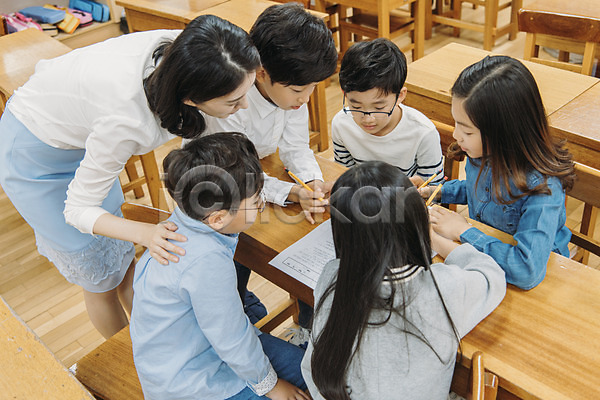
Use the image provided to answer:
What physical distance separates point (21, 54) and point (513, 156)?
2.44 meters

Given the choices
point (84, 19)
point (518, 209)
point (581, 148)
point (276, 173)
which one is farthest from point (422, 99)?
point (84, 19)

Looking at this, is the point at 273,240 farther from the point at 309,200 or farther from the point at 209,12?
the point at 209,12

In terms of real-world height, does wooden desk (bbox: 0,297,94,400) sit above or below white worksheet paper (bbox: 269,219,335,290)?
above

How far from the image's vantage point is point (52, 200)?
146 cm

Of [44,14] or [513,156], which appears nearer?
[513,156]

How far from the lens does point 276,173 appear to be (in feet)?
5.28

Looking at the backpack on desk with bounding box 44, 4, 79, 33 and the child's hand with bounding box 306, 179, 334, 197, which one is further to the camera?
the backpack on desk with bounding box 44, 4, 79, 33

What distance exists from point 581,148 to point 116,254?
5.17ft

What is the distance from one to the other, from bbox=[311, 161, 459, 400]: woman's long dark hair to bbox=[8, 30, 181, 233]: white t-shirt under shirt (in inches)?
21.3

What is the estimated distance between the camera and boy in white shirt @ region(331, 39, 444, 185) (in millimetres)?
1580

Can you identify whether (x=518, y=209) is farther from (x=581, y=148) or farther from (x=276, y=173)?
(x=581, y=148)

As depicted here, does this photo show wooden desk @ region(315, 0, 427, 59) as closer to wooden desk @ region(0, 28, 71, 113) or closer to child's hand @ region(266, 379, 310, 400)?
wooden desk @ region(0, 28, 71, 113)

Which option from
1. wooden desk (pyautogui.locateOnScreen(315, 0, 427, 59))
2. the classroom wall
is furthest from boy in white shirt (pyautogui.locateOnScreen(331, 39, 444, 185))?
the classroom wall

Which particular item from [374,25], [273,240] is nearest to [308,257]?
[273,240]
